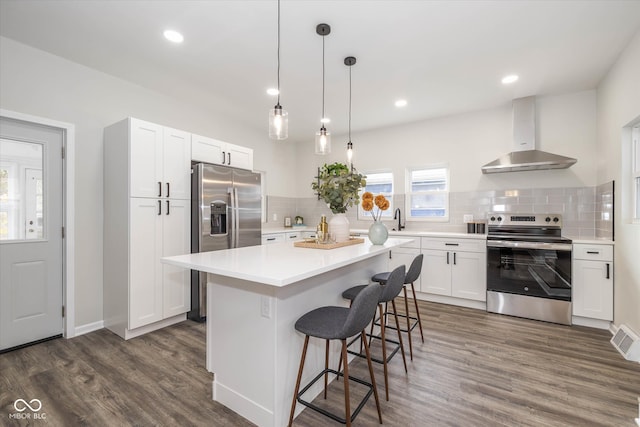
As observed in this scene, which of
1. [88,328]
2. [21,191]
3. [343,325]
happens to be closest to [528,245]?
[343,325]

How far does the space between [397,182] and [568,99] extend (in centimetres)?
239

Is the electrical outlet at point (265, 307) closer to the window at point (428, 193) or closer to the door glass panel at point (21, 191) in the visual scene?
the door glass panel at point (21, 191)

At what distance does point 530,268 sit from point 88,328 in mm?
4889

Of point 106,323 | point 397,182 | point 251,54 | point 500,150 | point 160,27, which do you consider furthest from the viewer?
point 397,182

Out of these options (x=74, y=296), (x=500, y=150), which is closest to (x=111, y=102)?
(x=74, y=296)

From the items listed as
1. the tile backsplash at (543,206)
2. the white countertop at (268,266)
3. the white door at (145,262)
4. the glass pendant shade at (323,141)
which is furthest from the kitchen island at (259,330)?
the tile backsplash at (543,206)

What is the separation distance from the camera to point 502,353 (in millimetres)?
2566

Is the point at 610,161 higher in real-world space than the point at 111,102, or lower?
lower

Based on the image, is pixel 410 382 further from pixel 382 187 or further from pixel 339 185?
pixel 382 187

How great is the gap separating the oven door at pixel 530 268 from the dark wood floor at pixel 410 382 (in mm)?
508

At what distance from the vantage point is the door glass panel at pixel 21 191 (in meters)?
2.56

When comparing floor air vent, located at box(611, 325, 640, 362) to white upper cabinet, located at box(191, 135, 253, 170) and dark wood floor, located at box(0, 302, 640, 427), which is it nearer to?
dark wood floor, located at box(0, 302, 640, 427)

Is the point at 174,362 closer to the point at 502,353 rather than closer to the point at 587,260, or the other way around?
the point at 502,353

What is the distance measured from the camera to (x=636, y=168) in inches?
106
